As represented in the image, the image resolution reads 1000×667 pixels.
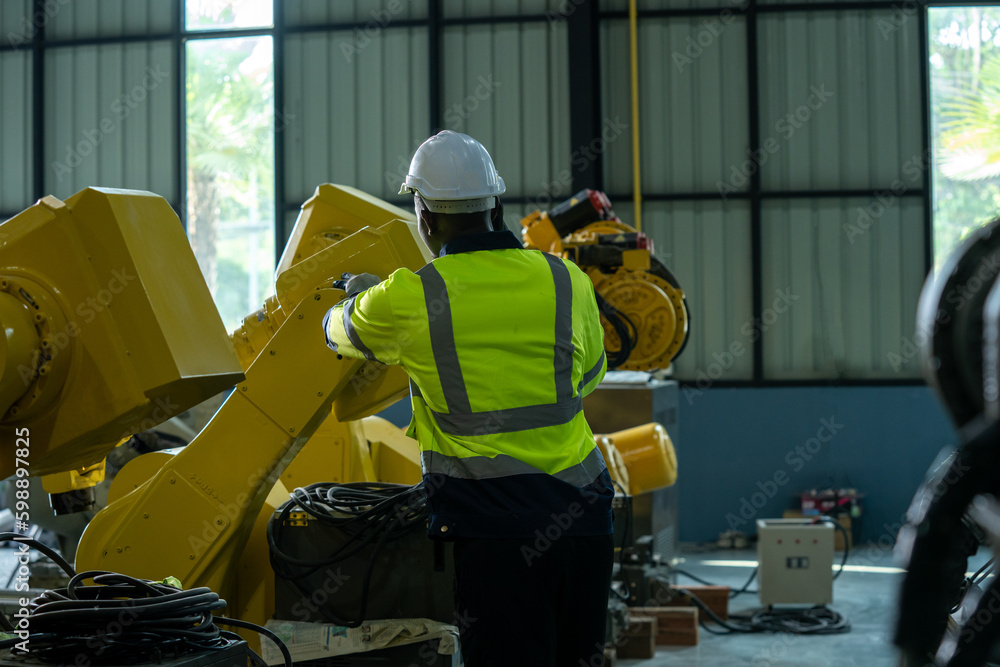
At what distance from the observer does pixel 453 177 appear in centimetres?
209

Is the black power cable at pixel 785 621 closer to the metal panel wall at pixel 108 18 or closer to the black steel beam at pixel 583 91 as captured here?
the black steel beam at pixel 583 91

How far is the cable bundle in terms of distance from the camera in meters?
2.58

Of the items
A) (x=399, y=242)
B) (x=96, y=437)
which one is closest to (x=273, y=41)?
(x=399, y=242)

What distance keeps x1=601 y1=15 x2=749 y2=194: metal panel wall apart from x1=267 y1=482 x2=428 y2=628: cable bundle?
668 cm

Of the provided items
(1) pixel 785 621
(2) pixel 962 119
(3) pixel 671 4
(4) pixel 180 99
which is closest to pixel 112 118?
(4) pixel 180 99

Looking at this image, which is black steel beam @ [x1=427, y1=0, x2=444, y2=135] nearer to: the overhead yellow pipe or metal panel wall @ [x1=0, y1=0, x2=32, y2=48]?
the overhead yellow pipe

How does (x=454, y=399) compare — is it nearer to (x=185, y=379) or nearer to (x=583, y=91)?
(x=185, y=379)

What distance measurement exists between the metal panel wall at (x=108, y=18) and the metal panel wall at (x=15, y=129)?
45 centimetres

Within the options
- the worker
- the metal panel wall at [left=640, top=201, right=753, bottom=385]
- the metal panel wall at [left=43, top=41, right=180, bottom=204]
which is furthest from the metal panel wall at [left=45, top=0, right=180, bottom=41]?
the worker

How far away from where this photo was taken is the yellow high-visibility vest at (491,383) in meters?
1.93

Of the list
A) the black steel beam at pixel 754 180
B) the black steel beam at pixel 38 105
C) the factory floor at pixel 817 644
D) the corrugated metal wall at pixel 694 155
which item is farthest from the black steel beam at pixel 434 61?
the factory floor at pixel 817 644

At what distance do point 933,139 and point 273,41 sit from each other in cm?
623

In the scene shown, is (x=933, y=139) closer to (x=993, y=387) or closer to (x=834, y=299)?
(x=834, y=299)

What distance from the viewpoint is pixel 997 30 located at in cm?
879
